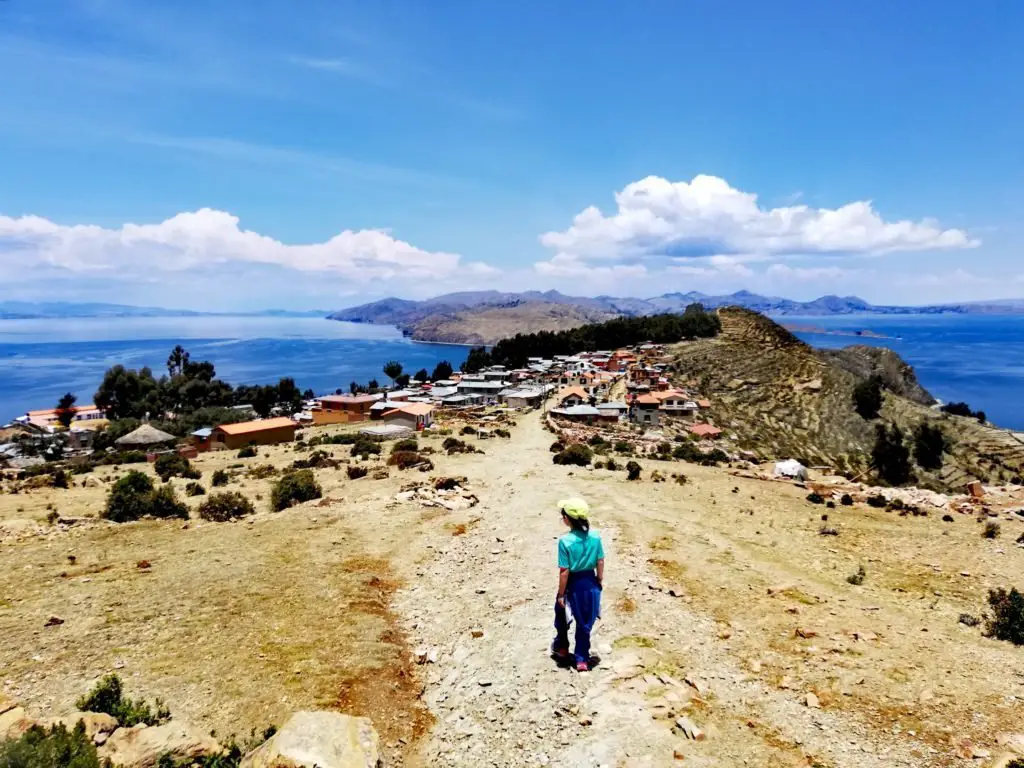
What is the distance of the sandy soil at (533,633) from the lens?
677 centimetres

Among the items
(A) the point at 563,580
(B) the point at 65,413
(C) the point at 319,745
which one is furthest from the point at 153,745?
(B) the point at 65,413

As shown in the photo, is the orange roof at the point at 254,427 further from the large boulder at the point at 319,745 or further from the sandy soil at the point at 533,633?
the large boulder at the point at 319,745

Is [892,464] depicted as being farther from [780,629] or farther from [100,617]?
[100,617]

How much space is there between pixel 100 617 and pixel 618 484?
16967 millimetres

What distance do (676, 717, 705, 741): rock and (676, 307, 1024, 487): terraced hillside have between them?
4777 centimetres

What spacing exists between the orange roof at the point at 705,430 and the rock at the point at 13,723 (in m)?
49.6

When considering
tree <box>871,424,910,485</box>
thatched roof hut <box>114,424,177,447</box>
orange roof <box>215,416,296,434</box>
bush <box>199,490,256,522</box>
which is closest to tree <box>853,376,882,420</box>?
tree <box>871,424,910,485</box>

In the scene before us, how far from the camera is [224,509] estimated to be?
64.4 ft

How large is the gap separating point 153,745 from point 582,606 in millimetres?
5163

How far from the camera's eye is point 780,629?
9.39m

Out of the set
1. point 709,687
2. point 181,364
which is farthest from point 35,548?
point 181,364

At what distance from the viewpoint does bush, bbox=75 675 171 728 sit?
7246 millimetres

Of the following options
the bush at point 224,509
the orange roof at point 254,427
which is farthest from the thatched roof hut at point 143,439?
the bush at point 224,509

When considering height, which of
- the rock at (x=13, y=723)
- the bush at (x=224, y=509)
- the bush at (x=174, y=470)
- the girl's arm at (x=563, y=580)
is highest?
the girl's arm at (x=563, y=580)
